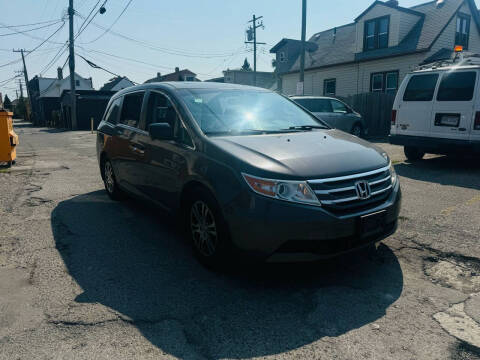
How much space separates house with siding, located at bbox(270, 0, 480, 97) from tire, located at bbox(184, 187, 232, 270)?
19146 mm

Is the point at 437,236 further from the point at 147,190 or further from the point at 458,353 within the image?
the point at 147,190

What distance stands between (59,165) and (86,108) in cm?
3072

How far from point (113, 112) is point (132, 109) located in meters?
0.91

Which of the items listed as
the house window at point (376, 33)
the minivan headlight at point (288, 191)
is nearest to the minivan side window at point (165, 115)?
the minivan headlight at point (288, 191)

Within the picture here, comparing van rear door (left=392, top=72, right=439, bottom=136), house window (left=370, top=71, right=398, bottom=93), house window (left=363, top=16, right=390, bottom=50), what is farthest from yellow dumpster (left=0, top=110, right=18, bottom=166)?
house window (left=363, top=16, right=390, bottom=50)

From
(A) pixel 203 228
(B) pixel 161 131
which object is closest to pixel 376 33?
(B) pixel 161 131

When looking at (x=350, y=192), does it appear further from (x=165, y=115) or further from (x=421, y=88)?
(x=421, y=88)

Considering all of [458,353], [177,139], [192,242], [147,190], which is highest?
[177,139]

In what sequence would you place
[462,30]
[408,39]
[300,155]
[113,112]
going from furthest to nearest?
1. [462,30]
2. [408,39]
3. [113,112]
4. [300,155]

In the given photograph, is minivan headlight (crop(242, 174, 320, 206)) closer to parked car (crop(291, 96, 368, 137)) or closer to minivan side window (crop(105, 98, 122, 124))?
minivan side window (crop(105, 98, 122, 124))

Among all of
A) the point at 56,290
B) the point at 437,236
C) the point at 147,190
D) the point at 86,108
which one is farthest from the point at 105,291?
the point at 86,108

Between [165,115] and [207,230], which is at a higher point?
[165,115]

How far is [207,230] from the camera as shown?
3.47 meters

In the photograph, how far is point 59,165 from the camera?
1037 cm
